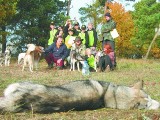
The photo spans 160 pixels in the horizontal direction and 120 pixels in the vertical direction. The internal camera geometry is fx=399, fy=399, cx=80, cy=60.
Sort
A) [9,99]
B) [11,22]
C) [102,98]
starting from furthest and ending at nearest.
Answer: [11,22] < [102,98] < [9,99]

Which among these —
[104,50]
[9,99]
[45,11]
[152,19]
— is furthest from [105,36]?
[152,19]

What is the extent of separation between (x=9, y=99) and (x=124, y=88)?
1740 mm

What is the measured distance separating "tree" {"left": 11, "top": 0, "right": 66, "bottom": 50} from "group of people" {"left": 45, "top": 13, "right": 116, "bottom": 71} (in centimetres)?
1554

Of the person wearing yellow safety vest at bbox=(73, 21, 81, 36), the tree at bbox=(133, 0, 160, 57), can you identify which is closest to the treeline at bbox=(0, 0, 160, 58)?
the tree at bbox=(133, 0, 160, 57)

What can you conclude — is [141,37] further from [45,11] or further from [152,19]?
[45,11]

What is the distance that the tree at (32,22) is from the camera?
32.3m

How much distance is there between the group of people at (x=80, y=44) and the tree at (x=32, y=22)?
1554 cm

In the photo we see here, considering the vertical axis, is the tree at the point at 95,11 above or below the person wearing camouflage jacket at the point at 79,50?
above

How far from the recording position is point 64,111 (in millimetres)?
4965

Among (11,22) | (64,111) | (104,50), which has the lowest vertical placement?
(64,111)

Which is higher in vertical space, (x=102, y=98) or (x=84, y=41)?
(x=84, y=41)

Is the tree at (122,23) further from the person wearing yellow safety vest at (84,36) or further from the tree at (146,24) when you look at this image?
the person wearing yellow safety vest at (84,36)

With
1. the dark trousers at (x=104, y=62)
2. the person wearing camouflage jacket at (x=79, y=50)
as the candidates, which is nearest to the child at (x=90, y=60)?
the person wearing camouflage jacket at (x=79, y=50)

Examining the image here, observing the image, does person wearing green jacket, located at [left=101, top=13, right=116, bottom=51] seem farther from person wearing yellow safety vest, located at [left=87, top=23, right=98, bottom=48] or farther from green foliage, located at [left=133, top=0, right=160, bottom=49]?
green foliage, located at [left=133, top=0, right=160, bottom=49]
